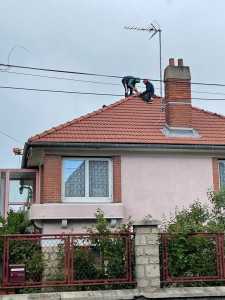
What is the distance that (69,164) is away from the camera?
45.4 feet

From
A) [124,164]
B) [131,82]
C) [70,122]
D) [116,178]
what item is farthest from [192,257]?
[131,82]

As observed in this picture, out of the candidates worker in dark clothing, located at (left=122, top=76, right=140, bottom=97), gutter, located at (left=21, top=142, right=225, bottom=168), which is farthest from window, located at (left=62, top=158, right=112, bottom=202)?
worker in dark clothing, located at (left=122, top=76, right=140, bottom=97)

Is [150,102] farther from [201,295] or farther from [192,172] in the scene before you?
[201,295]

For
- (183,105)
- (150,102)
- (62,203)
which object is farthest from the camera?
(150,102)

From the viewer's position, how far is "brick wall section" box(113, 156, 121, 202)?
13.8 m

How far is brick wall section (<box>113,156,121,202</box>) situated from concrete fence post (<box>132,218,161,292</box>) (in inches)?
199

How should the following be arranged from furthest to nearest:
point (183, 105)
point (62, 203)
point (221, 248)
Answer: point (183, 105) → point (62, 203) → point (221, 248)

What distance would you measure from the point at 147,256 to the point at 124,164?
18.9 feet

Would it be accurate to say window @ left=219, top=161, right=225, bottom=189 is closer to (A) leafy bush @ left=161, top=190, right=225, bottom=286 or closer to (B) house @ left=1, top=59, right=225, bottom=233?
(B) house @ left=1, top=59, right=225, bottom=233

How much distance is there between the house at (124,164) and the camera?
43.6 feet

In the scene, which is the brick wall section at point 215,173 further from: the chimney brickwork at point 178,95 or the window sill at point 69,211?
the window sill at point 69,211

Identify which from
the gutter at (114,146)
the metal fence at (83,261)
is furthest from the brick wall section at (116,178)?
the metal fence at (83,261)

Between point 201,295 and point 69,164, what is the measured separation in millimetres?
6462

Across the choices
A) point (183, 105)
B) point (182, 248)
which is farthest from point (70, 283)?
point (183, 105)
